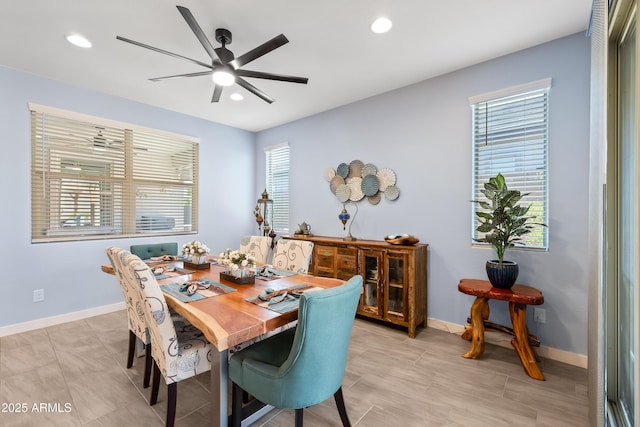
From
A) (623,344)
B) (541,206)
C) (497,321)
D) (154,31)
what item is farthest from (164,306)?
(541,206)

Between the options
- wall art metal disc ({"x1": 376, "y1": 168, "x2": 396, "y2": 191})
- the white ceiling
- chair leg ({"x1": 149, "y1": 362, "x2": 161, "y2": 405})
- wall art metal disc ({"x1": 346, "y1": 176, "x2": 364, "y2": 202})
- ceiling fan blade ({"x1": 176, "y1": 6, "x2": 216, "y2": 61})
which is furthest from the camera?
wall art metal disc ({"x1": 346, "y1": 176, "x2": 364, "y2": 202})

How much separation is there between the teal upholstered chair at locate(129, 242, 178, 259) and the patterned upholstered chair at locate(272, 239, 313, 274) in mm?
1414

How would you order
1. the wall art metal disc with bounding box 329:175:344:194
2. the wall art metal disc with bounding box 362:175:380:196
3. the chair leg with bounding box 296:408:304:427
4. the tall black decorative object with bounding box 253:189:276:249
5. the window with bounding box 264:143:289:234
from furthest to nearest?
the window with bounding box 264:143:289:234
the tall black decorative object with bounding box 253:189:276:249
the wall art metal disc with bounding box 329:175:344:194
the wall art metal disc with bounding box 362:175:380:196
the chair leg with bounding box 296:408:304:427

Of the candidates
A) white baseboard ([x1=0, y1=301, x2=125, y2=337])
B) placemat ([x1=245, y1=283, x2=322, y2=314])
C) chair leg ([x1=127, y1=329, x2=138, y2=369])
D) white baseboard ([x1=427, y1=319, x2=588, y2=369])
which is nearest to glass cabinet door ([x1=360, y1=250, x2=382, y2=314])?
white baseboard ([x1=427, y1=319, x2=588, y2=369])

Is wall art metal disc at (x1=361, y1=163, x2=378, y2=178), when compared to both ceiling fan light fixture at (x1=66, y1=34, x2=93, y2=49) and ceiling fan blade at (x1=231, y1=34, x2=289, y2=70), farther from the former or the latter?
ceiling fan light fixture at (x1=66, y1=34, x2=93, y2=49)

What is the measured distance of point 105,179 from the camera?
12.2 ft

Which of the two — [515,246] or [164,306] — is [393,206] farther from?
[164,306]

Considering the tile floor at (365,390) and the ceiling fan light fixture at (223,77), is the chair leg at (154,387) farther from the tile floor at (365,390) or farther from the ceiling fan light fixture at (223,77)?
the ceiling fan light fixture at (223,77)

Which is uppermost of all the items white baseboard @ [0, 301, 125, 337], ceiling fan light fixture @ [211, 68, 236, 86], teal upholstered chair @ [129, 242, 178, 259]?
ceiling fan light fixture @ [211, 68, 236, 86]

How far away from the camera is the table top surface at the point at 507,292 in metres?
2.23

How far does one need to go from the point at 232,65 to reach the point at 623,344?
3118 mm

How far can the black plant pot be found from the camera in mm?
2385

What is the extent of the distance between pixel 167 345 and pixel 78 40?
280 centimetres

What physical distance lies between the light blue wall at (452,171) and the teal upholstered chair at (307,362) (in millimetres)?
2060
